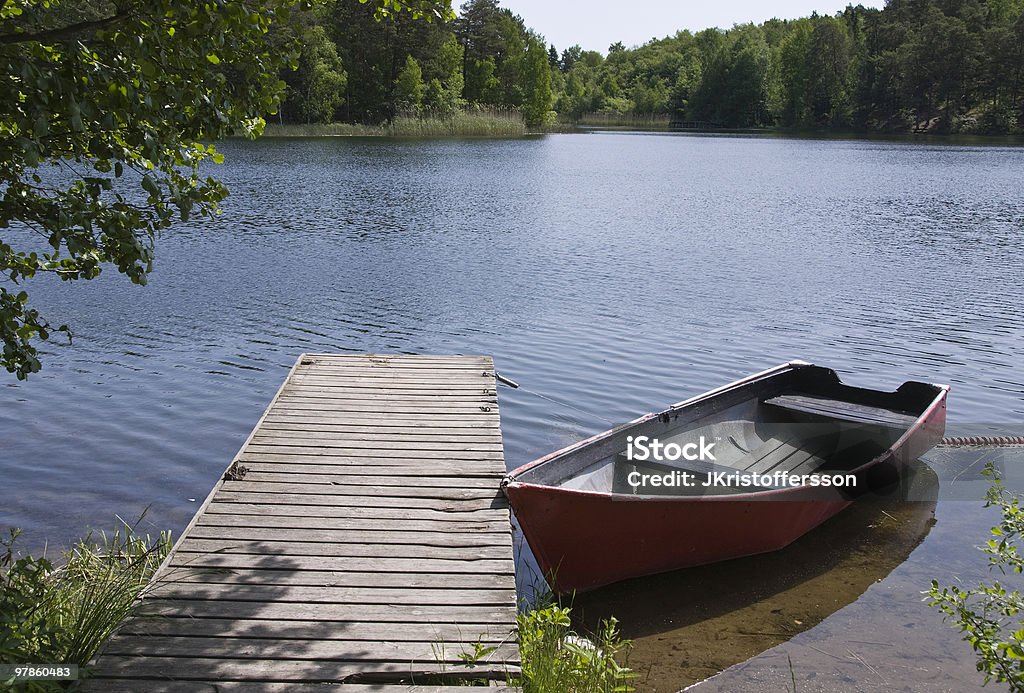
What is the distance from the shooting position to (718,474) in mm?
7801

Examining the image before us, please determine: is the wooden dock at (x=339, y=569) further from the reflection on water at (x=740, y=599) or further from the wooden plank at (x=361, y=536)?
the reflection on water at (x=740, y=599)

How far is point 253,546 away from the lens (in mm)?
5738

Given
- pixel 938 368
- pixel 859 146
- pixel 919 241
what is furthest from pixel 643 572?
pixel 859 146

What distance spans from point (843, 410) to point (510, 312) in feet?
24.7

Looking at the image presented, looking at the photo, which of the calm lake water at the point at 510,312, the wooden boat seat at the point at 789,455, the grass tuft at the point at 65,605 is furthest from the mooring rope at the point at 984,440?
the grass tuft at the point at 65,605

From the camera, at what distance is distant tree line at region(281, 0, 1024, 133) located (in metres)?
75.2

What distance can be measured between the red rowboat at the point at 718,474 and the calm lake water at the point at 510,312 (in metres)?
2.02

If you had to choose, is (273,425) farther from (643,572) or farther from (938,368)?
(938,368)

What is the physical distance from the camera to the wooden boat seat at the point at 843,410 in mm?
9125

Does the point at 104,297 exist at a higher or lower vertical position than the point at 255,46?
lower

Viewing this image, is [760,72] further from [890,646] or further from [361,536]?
[361,536]

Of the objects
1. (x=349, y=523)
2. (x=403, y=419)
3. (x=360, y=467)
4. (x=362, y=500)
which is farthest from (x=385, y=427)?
(x=349, y=523)

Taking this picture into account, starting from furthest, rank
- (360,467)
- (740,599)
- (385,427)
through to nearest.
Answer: (385,427)
(360,467)
(740,599)

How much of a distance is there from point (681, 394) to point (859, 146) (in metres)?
63.8
